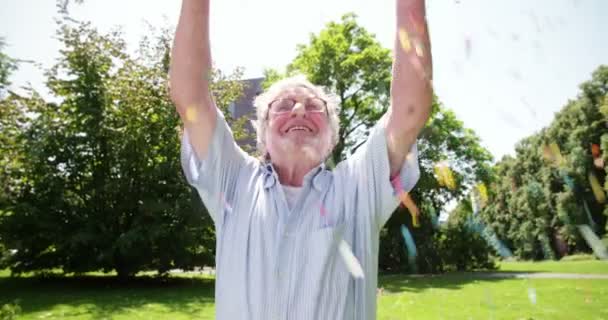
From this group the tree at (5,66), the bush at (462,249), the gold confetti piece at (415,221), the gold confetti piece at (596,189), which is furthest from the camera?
the gold confetti piece at (596,189)

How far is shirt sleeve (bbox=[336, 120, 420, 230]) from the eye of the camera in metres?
1.82

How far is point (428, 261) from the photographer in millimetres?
25172

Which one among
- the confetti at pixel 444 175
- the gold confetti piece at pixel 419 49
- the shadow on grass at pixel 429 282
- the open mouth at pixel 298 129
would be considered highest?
the confetti at pixel 444 175

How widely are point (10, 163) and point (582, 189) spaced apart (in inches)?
1641

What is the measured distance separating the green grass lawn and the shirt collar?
25.1 feet

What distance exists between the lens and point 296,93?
94.3 inches

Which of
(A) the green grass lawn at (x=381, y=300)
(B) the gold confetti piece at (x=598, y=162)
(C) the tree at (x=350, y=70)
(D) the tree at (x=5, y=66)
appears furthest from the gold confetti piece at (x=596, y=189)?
(D) the tree at (x=5, y=66)

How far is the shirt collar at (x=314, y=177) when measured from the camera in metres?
2.03

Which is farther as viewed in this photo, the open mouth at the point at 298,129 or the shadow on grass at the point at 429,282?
the shadow on grass at the point at 429,282

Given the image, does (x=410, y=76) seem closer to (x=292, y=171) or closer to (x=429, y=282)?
(x=292, y=171)

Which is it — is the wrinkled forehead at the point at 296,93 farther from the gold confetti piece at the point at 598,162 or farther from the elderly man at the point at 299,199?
the gold confetti piece at the point at 598,162

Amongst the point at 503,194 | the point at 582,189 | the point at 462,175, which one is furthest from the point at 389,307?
the point at 503,194

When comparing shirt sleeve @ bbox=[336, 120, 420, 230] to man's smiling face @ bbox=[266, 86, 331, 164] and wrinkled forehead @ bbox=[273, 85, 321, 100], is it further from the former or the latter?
wrinkled forehead @ bbox=[273, 85, 321, 100]

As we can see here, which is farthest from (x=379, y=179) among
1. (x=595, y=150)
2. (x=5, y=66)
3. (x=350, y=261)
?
(x=595, y=150)
